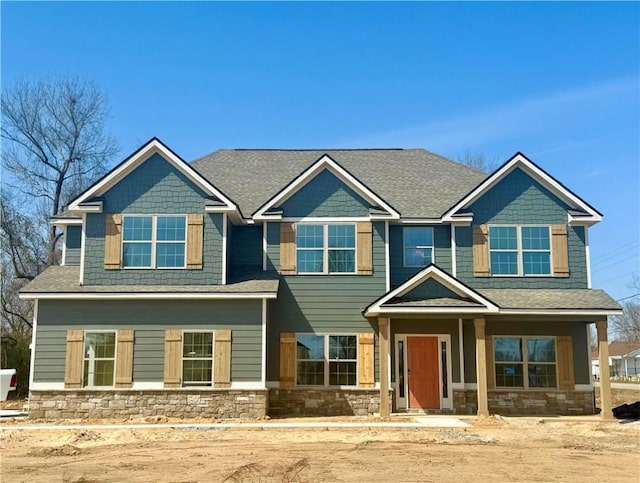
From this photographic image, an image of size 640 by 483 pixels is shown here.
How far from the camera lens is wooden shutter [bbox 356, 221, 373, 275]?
19.3 metres

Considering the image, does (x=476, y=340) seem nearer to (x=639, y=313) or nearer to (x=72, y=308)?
(x=72, y=308)

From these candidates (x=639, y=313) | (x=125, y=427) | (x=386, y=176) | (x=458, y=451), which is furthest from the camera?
(x=639, y=313)

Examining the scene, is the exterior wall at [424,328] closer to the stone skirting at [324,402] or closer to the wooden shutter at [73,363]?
the stone skirting at [324,402]

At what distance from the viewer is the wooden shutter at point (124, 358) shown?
58.0 feet

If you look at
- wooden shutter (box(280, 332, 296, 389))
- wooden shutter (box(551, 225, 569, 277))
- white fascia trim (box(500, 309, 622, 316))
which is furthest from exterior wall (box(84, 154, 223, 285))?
wooden shutter (box(551, 225, 569, 277))

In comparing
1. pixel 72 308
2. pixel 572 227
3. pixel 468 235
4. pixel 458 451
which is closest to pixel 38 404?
pixel 72 308

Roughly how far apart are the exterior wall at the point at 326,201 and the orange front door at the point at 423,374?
173 inches

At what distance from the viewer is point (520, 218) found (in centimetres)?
1994

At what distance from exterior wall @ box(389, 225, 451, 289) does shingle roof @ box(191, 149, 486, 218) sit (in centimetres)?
61

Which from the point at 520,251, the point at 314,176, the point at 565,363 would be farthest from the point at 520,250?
the point at 314,176

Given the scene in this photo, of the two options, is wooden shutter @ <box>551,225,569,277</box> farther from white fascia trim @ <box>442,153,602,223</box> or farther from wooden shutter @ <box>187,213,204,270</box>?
wooden shutter @ <box>187,213,204,270</box>

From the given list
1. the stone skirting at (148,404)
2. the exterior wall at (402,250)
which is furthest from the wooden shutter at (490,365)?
the stone skirting at (148,404)

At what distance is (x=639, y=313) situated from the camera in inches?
3152

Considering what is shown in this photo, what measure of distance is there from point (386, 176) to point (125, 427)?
40.4 feet
